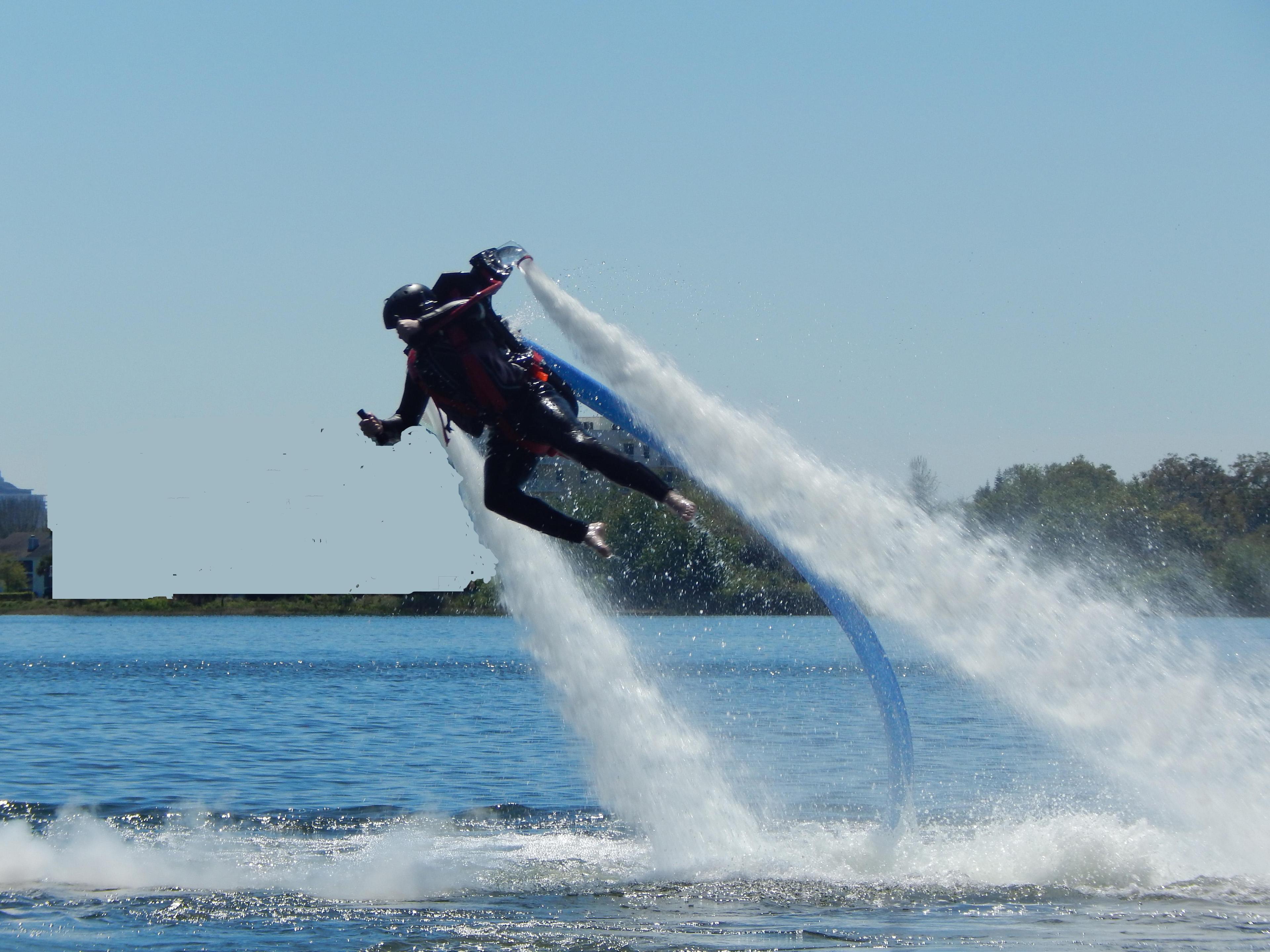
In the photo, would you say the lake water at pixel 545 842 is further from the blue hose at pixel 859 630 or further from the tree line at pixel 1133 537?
the tree line at pixel 1133 537

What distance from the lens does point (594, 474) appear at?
462 inches

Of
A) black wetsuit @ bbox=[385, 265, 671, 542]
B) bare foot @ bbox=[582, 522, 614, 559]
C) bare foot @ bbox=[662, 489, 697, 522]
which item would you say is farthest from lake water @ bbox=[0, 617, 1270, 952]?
black wetsuit @ bbox=[385, 265, 671, 542]

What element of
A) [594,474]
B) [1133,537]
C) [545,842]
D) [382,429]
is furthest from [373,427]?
[1133,537]

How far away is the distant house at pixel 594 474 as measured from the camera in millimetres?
12430

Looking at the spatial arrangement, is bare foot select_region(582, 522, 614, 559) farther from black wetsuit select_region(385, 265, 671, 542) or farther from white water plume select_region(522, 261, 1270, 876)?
white water plume select_region(522, 261, 1270, 876)

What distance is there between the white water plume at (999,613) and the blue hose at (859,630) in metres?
0.11

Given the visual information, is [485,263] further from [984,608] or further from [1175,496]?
[1175,496]

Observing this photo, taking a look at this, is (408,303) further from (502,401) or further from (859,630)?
Result: (859,630)

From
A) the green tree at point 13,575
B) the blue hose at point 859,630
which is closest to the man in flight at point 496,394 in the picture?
the blue hose at point 859,630

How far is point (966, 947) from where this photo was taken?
421 inches

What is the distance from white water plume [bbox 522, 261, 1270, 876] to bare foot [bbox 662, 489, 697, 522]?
7.72 feet

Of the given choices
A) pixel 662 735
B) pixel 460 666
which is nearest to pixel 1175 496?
pixel 460 666

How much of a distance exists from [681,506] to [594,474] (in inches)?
62.3

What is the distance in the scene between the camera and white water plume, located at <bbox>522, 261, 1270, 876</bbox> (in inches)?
506
